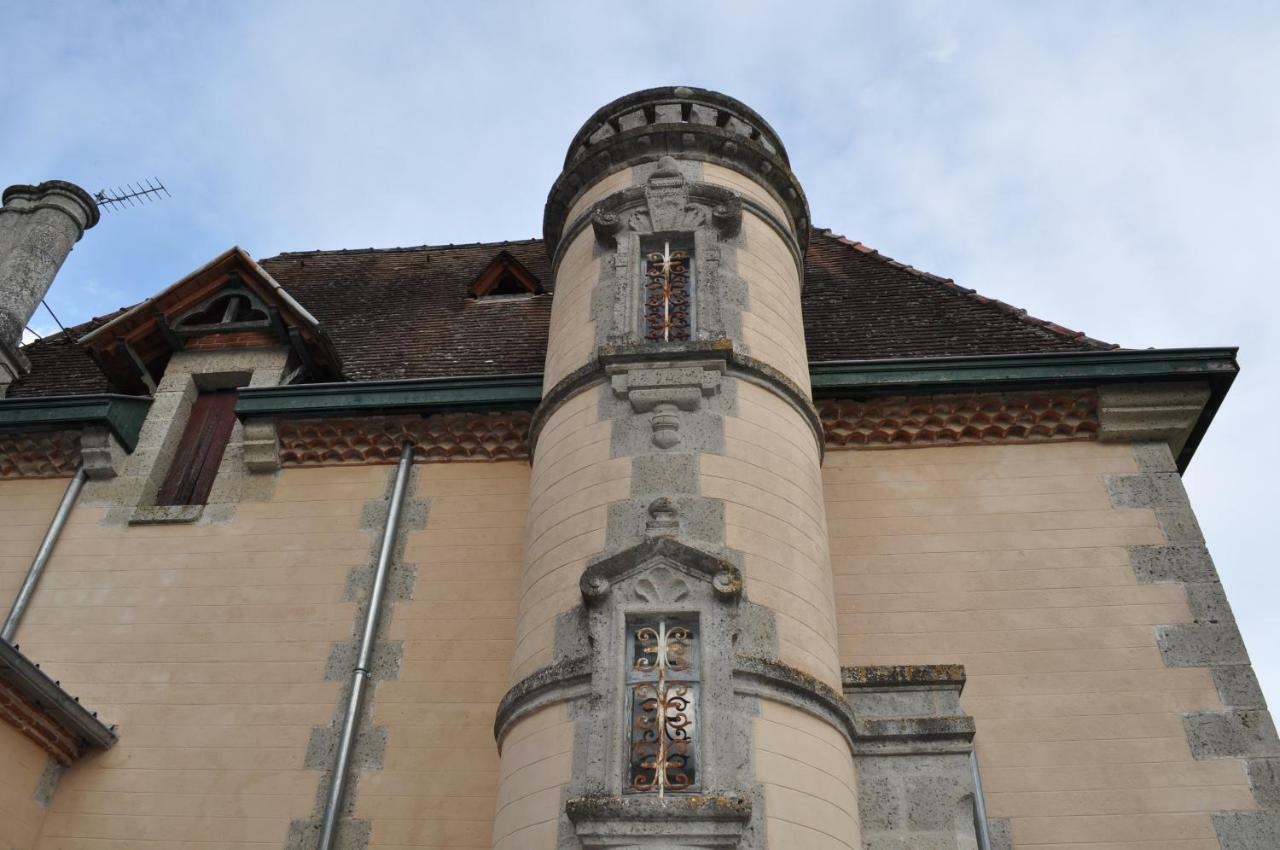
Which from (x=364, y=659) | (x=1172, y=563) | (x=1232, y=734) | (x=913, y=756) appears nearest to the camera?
(x=913, y=756)

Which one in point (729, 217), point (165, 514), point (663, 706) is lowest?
point (663, 706)

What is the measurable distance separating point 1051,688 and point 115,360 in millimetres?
7953

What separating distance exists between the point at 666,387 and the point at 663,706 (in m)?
2.10

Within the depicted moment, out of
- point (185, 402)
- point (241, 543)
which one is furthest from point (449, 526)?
point (185, 402)

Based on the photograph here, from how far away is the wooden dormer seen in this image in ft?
28.4

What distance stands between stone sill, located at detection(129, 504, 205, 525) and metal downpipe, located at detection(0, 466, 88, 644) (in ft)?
1.91

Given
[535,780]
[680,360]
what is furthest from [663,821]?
[680,360]

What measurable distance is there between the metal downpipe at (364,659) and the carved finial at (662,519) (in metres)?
2.40

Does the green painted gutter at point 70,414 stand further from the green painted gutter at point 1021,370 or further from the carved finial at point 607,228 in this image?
the green painted gutter at point 1021,370

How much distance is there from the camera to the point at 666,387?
612cm

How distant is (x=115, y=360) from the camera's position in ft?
29.1

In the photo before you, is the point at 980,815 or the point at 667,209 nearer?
the point at 980,815

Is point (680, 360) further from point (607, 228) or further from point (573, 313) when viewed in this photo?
point (607, 228)

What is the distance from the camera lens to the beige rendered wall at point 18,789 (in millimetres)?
5957
